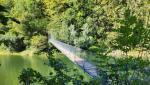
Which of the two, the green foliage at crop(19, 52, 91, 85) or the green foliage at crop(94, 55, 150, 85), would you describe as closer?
the green foliage at crop(19, 52, 91, 85)

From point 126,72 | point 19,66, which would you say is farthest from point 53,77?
point 19,66

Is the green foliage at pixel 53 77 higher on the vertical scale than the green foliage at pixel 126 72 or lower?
higher

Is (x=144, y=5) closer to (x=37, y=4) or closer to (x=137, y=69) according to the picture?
(x=37, y=4)

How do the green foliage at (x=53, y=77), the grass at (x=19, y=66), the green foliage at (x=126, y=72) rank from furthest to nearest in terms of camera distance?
the grass at (x=19, y=66) → the green foliage at (x=126, y=72) → the green foliage at (x=53, y=77)

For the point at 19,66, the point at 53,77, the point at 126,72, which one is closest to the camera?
the point at 53,77

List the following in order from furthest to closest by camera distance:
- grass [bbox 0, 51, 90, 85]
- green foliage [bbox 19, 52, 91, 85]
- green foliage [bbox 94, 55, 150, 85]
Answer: grass [bbox 0, 51, 90, 85]
green foliage [bbox 94, 55, 150, 85]
green foliage [bbox 19, 52, 91, 85]

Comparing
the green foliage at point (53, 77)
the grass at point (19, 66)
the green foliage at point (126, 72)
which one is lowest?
the grass at point (19, 66)

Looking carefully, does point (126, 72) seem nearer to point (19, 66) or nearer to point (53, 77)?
point (53, 77)

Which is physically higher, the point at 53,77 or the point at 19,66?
the point at 53,77

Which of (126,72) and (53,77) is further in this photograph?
(126,72)

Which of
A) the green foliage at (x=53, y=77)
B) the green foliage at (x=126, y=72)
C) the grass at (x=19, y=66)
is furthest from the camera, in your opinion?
the grass at (x=19, y=66)

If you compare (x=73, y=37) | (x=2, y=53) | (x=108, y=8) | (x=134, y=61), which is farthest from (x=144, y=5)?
(x=134, y=61)
